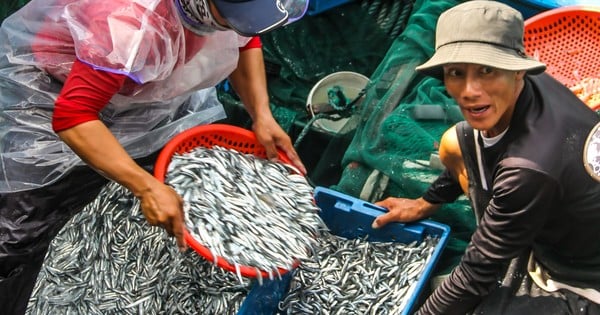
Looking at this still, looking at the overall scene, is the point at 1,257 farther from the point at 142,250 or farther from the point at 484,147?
the point at 484,147

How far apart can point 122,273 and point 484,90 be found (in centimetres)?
165

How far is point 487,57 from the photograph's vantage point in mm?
1806

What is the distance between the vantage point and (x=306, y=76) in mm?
3867

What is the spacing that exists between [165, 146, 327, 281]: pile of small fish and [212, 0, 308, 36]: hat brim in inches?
25.1

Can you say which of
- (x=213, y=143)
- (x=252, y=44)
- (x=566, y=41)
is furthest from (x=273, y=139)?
(x=566, y=41)

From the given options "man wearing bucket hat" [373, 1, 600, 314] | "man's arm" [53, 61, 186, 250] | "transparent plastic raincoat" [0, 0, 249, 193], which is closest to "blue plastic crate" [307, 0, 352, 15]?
"transparent plastic raincoat" [0, 0, 249, 193]

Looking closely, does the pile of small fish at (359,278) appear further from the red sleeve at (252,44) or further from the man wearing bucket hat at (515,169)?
the red sleeve at (252,44)

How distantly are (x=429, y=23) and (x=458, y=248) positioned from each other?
3.74ft

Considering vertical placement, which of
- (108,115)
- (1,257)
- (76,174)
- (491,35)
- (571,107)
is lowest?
(1,257)

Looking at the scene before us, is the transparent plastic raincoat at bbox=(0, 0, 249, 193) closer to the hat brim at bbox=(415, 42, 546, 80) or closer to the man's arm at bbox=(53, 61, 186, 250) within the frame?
the man's arm at bbox=(53, 61, 186, 250)

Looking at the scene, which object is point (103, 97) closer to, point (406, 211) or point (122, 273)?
point (122, 273)

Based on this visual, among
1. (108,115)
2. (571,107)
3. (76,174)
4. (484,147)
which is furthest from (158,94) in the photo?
(571,107)

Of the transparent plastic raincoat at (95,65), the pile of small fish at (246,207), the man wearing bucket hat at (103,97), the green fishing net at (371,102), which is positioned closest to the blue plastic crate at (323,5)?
the green fishing net at (371,102)

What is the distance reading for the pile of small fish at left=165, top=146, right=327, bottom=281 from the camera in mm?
2299
